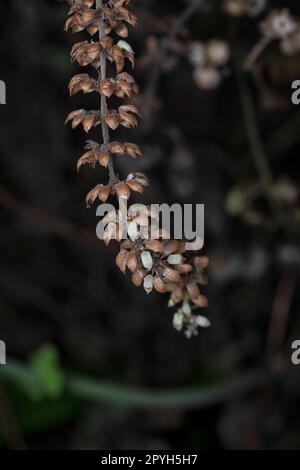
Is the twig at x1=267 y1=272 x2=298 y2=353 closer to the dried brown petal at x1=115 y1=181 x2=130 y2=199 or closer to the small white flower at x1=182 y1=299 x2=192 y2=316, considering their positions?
the small white flower at x1=182 y1=299 x2=192 y2=316

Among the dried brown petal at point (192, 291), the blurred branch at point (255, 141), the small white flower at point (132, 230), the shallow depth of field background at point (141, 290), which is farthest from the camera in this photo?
the shallow depth of field background at point (141, 290)

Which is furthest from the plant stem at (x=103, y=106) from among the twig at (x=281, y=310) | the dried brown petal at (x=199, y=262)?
the twig at (x=281, y=310)

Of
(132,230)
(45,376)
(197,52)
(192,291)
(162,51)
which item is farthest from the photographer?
(45,376)

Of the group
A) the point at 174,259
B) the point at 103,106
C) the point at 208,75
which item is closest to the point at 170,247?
the point at 174,259

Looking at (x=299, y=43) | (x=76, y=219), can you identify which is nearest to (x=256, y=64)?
(x=299, y=43)

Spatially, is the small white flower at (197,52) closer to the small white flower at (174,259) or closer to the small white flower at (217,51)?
the small white flower at (217,51)

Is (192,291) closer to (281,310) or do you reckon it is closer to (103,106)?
(103,106)
